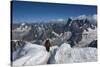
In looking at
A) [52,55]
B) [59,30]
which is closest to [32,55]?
[52,55]

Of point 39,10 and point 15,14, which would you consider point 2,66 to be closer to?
point 15,14

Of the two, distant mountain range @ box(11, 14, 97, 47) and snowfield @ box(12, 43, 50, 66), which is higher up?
distant mountain range @ box(11, 14, 97, 47)

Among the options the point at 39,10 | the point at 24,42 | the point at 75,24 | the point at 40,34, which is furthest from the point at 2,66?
the point at 75,24

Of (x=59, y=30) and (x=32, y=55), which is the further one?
(x=59, y=30)

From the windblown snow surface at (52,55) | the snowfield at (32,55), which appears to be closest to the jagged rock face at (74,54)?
the windblown snow surface at (52,55)

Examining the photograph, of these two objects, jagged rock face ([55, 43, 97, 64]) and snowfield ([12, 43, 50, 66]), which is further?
jagged rock face ([55, 43, 97, 64])

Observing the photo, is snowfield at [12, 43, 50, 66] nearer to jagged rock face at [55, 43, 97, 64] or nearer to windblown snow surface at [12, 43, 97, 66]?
windblown snow surface at [12, 43, 97, 66]

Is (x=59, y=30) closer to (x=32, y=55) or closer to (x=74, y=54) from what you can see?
(x=74, y=54)

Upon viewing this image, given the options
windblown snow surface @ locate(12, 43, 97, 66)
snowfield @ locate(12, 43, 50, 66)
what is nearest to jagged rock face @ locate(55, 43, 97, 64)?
windblown snow surface @ locate(12, 43, 97, 66)
